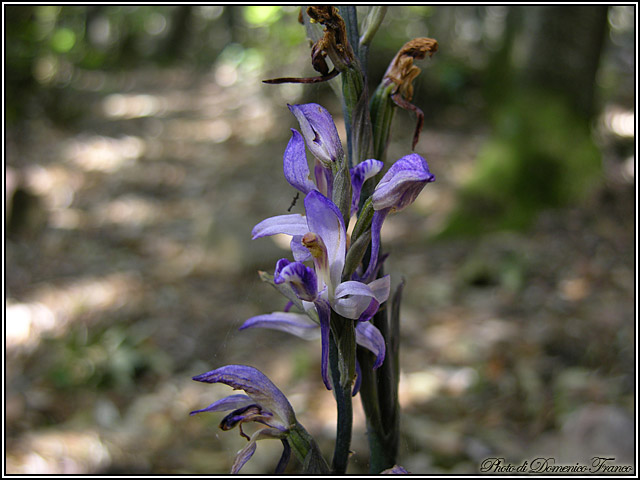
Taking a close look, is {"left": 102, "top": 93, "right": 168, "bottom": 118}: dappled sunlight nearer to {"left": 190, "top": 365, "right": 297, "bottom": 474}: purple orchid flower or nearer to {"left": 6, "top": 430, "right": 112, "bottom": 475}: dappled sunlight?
{"left": 6, "top": 430, "right": 112, "bottom": 475}: dappled sunlight

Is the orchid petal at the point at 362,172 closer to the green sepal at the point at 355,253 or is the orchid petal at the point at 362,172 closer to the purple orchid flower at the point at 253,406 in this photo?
the green sepal at the point at 355,253

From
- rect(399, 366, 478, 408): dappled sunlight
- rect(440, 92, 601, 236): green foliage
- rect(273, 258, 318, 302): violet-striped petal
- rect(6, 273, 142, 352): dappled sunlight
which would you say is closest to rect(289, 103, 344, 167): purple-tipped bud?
rect(273, 258, 318, 302): violet-striped petal

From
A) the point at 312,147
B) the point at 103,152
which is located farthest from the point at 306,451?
the point at 103,152

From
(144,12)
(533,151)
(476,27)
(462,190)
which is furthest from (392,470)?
(144,12)

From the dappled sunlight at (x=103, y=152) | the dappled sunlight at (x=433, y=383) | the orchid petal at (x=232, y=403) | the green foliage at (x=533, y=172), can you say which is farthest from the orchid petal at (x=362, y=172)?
the dappled sunlight at (x=103, y=152)

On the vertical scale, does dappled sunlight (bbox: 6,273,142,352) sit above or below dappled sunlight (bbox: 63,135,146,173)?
below
